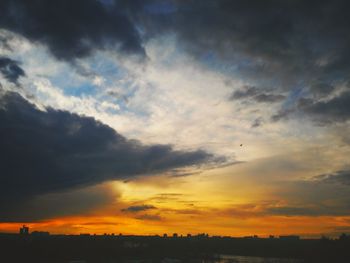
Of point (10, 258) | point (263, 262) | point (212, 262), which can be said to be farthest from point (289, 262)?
point (10, 258)

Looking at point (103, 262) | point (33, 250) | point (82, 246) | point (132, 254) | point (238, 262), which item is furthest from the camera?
point (82, 246)

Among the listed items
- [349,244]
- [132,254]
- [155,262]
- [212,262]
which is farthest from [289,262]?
[132,254]

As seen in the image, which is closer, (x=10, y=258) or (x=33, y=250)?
(x=10, y=258)

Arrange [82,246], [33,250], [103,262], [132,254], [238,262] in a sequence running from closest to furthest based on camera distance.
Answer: [103,262] → [238,262] → [33,250] → [132,254] → [82,246]

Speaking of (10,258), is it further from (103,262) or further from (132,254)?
(132,254)

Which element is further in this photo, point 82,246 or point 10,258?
point 82,246

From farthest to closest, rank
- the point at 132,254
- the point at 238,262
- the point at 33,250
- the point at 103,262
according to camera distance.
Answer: the point at 132,254, the point at 33,250, the point at 238,262, the point at 103,262

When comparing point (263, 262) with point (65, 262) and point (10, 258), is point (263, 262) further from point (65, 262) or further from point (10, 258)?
point (10, 258)

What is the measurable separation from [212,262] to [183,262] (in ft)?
34.2

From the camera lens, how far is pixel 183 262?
400ft

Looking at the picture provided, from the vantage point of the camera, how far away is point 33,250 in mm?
151000

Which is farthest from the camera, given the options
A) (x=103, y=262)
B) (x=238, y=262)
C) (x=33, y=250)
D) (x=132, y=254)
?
(x=132, y=254)

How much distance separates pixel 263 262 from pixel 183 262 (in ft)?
99.1

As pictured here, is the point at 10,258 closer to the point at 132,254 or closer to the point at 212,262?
the point at 132,254
